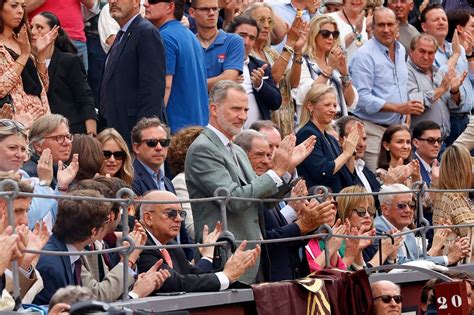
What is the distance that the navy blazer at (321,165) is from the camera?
1382 cm

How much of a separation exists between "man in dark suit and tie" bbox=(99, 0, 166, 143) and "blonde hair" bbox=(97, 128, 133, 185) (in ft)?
2.92

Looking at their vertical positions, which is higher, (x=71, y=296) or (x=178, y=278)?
(x=71, y=296)

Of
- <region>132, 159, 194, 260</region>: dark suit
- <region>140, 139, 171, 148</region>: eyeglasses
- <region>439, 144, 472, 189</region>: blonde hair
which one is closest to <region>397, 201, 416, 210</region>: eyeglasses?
<region>439, 144, 472, 189</region>: blonde hair

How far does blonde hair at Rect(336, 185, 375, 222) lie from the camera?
12703 mm

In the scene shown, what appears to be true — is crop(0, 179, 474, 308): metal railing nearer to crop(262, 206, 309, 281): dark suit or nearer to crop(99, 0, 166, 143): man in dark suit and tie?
crop(262, 206, 309, 281): dark suit

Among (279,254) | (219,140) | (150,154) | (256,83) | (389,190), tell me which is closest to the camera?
(219,140)

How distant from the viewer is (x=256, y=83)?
1487cm

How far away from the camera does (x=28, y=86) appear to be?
1270 cm

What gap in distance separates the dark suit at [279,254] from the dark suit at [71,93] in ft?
8.54

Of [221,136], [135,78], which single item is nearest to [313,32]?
[135,78]

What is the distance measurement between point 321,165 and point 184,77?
1453mm

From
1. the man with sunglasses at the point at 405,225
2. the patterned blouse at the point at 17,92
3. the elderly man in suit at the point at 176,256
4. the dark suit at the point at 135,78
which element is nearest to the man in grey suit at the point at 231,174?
the elderly man in suit at the point at 176,256

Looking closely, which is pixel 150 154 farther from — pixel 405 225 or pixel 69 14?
pixel 69 14

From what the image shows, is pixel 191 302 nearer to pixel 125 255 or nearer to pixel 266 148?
pixel 125 255
